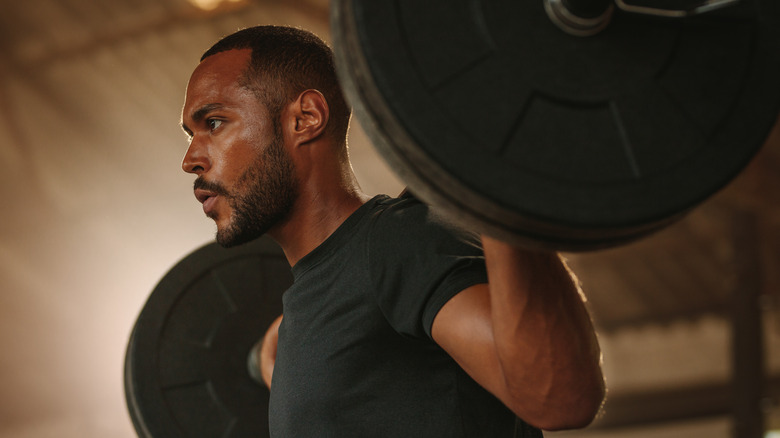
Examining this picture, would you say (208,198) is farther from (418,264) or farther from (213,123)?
(418,264)

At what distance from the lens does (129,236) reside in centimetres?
732

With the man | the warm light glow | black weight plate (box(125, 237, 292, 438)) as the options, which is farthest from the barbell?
the warm light glow

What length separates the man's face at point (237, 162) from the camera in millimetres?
1243

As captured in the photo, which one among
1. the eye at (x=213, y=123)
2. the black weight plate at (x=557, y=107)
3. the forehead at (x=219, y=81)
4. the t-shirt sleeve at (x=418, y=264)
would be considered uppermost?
the forehead at (x=219, y=81)

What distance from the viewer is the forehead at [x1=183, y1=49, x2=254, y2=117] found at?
1.27 metres

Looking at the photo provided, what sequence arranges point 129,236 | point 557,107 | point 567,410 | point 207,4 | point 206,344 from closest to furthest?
point 557,107, point 567,410, point 206,344, point 207,4, point 129,236

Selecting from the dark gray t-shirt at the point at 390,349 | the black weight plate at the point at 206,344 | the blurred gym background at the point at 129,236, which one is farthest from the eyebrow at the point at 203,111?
the blurred gym background at the point at 129,236

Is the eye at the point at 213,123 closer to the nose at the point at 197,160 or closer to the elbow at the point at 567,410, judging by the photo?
the nose at the point at 197,160

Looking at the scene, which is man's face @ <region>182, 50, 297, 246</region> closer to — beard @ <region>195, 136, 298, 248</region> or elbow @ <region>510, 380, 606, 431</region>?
beard @ <region>195, 136, 298, 248</region>

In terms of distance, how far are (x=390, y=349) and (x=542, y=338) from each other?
294mm

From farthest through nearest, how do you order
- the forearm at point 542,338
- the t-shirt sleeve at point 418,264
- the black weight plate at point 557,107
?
1. the t-shirt sleeve at point 418,264
2. the forearm at point 542,338
3. the black weight plate at point 557,107

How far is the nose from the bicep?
517 mm

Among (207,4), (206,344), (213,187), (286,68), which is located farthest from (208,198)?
(207,4)

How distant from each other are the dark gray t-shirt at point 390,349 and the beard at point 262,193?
15 centimetres
